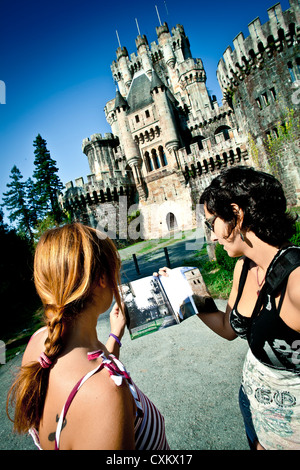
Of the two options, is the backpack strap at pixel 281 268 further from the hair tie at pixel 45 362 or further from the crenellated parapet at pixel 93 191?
the crenellated parapet at pixel 93 191

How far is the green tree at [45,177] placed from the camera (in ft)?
98.6

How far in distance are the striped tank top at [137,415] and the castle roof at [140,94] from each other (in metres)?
28.8

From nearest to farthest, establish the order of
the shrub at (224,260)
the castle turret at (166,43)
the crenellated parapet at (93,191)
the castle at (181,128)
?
the shrub at (224,260)
the castle at (181,128)
the crenellated parapet at (93,191)
the castle turret at (166,43)

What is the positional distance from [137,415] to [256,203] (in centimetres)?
145

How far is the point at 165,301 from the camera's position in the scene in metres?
1.93

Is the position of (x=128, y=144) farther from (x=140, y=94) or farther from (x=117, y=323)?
(x=117, y=323)

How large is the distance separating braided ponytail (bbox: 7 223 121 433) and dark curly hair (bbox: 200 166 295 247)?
0.97m

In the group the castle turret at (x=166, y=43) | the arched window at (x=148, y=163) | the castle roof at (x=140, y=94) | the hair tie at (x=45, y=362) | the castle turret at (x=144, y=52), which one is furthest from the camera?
the castle turret at (x=144, y=52)

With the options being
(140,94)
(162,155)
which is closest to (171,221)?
(162,155)

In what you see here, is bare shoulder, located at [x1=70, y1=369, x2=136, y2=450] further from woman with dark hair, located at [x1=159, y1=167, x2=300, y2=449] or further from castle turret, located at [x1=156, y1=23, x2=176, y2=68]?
castle turret, located at [x1=156, y1=23, x2=176, y2=68]

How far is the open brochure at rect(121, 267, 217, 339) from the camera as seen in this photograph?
1.83 meters

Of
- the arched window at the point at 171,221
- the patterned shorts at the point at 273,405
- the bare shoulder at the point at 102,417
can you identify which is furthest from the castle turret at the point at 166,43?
the bare shoulder at the point at 102,417

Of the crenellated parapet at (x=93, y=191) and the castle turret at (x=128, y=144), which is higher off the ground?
the castle turret at (x=128, y=144)
